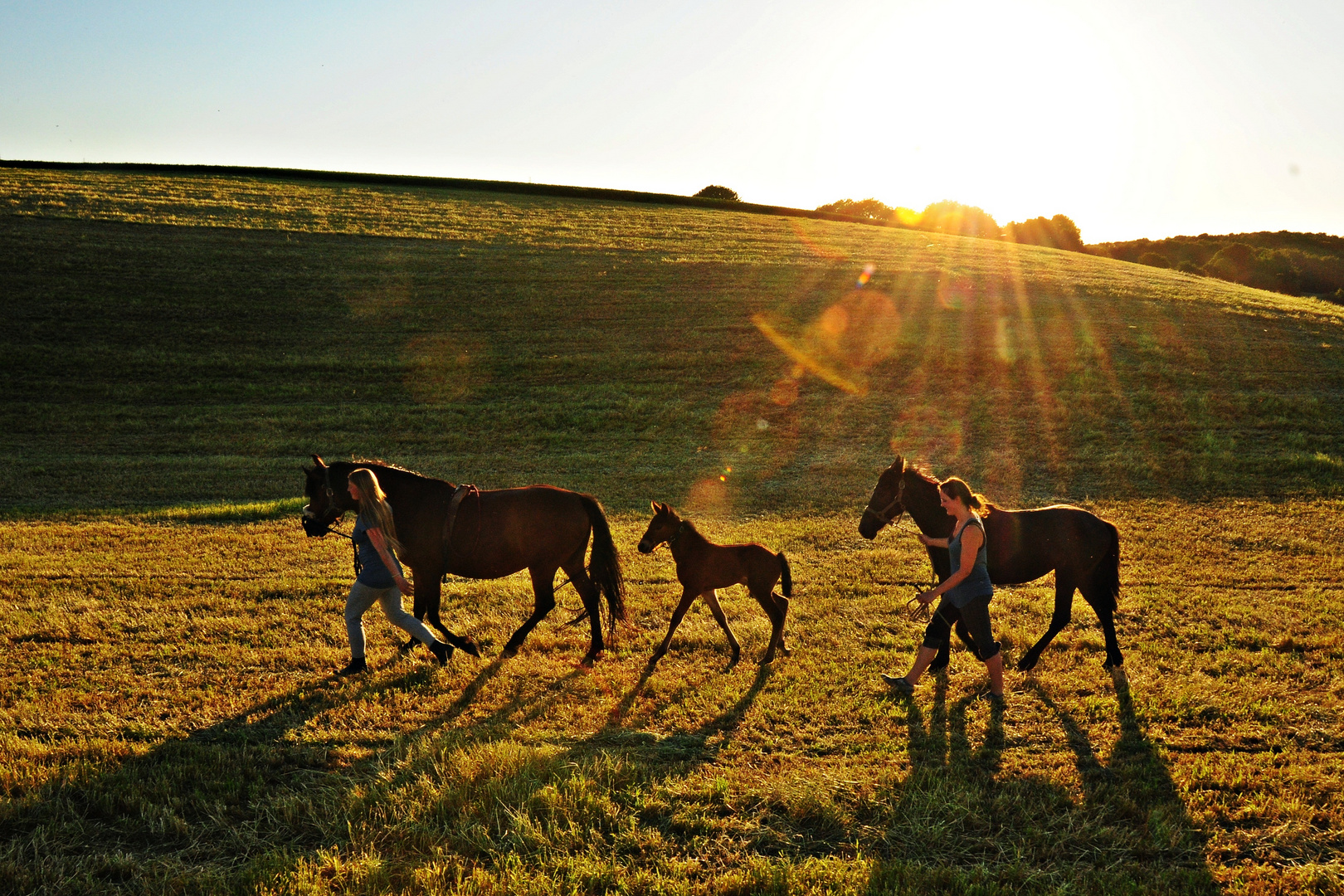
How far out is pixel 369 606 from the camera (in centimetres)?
709

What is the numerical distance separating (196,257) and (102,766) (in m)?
36.2

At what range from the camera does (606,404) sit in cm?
2272

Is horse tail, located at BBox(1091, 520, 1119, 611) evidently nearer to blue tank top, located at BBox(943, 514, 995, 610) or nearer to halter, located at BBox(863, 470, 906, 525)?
blue tank top, located at BBox(943, 514, 995, 610)

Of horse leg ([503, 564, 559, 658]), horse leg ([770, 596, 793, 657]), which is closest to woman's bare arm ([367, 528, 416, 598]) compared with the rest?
horse leg ([503, 564, 559, 658])

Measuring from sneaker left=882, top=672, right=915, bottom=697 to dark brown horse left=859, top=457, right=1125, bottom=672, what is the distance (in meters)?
0.55

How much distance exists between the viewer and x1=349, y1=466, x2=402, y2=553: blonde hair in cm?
682

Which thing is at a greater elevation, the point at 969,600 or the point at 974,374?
the point at 974,374

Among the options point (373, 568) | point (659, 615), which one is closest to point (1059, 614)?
point (659, 615)

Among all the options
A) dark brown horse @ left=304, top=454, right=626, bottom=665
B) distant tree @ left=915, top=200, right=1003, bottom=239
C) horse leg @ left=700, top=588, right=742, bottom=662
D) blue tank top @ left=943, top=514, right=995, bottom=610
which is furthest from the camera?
distant tree @ left=915, top=200, right=1003, bottom=239

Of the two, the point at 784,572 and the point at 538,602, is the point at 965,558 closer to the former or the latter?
the point at 784,572

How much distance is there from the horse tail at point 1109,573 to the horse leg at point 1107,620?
0.08 feet

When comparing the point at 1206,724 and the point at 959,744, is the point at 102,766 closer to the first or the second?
the point at 959,744

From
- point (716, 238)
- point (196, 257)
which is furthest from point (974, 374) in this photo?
point (196, 257)

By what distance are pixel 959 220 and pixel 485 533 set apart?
318 feet
